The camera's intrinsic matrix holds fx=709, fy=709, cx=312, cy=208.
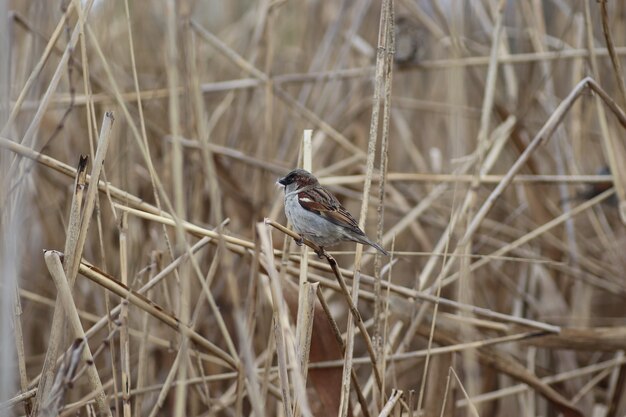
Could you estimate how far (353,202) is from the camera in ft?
13.4

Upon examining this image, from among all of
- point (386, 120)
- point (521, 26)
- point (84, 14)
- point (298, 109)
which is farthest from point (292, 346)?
point (521, 26)

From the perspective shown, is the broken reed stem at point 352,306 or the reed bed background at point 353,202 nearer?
the broken reed stem at point 352,306

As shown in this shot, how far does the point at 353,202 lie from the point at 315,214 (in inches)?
67.4

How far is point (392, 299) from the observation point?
261 centimetres

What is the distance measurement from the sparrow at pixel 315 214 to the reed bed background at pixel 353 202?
9 cm

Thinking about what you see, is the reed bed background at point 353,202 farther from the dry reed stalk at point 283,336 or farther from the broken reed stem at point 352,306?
the dry reed stalk at point 283,336

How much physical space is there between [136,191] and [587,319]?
7.46ft

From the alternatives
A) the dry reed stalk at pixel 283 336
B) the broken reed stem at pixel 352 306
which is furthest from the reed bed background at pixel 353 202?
the dry reed stalk at pixel 283 336

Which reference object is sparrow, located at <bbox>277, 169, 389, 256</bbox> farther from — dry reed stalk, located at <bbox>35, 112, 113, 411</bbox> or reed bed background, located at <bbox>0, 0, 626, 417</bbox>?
dry reed stalk, located at <bbox>35, 112, 113, 411</bbox>

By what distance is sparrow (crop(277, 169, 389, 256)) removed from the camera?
2.32 meters

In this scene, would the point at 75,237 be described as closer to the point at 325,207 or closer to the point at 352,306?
the point at 352,306

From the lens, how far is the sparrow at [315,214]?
2320 mm

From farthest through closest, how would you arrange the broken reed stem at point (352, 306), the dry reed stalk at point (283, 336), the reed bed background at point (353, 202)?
the reed bed background at point (353, 202) < the broken reed stem at point (352, 306) < the dry reed stalk at point (283, 336)

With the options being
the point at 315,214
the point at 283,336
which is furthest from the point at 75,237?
the point at 315,214
